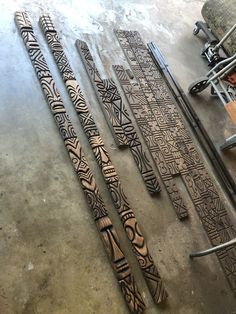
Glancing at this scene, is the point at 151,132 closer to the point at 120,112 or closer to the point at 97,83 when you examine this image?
the point at 120,112

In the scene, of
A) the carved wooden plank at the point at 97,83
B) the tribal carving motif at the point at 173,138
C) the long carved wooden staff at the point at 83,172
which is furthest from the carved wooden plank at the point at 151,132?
the long carved wooden staff at the point at 83,172

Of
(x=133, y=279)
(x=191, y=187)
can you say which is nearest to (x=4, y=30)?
(x=191, y=187)

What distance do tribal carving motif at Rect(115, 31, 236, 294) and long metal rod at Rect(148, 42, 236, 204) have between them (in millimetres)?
78

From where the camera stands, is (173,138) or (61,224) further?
(173,138)

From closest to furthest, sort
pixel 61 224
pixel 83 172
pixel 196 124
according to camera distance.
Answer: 1. pixel 61 224
2. pixel 83 172
3. pixel 196 124

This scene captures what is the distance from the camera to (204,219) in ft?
8.55

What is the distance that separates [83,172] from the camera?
8.01ft

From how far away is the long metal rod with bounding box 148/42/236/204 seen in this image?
2.86 m

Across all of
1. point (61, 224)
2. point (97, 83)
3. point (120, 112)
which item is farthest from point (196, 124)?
point (61, 224)

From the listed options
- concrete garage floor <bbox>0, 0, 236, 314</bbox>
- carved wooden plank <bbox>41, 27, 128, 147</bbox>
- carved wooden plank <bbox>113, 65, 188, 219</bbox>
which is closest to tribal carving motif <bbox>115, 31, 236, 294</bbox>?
carved wooden plank <bbox>113, 65, 188, 219</bbox>

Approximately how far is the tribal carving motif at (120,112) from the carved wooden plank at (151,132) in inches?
4.0

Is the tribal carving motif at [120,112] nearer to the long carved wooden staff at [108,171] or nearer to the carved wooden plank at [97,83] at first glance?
the carved wooden plank at [97,83]

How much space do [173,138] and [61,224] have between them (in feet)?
4.53

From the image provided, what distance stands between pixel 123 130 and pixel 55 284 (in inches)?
55.8
